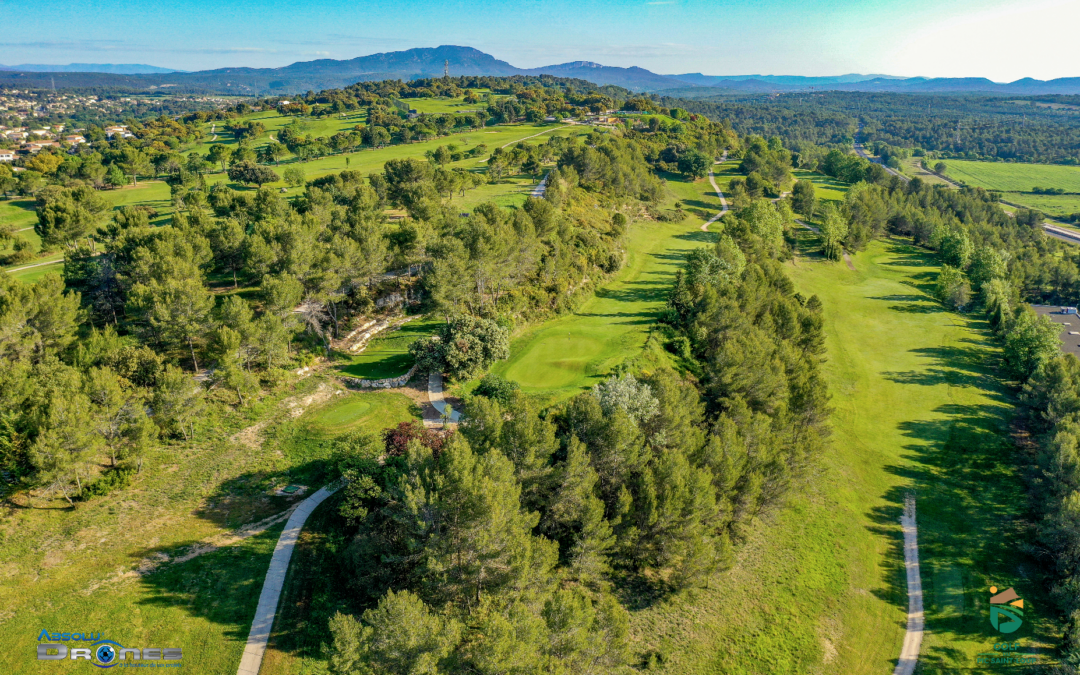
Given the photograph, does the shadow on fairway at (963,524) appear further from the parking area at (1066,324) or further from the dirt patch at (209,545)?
the dirt patch at (209,545)

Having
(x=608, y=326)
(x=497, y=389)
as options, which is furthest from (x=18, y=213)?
(x=608, y=326)

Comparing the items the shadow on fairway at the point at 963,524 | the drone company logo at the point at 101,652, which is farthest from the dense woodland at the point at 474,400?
the drone company logo at the point at 101,652

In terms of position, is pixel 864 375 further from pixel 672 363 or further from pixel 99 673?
pixel 99 673

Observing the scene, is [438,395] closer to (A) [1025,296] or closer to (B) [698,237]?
(B) [698,237]

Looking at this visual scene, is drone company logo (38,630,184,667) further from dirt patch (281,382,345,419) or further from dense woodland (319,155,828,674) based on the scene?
dirt patch (281,382,345,419)

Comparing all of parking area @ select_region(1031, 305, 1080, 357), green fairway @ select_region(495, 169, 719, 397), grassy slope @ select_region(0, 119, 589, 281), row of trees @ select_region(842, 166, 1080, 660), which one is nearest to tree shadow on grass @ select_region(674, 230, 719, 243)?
green fairway @ select_region(495, 169, 719, 397)

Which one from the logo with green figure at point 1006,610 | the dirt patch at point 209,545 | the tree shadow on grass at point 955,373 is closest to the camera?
the dirt patch at point 209,545

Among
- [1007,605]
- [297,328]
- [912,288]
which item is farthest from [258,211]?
[912,288]
